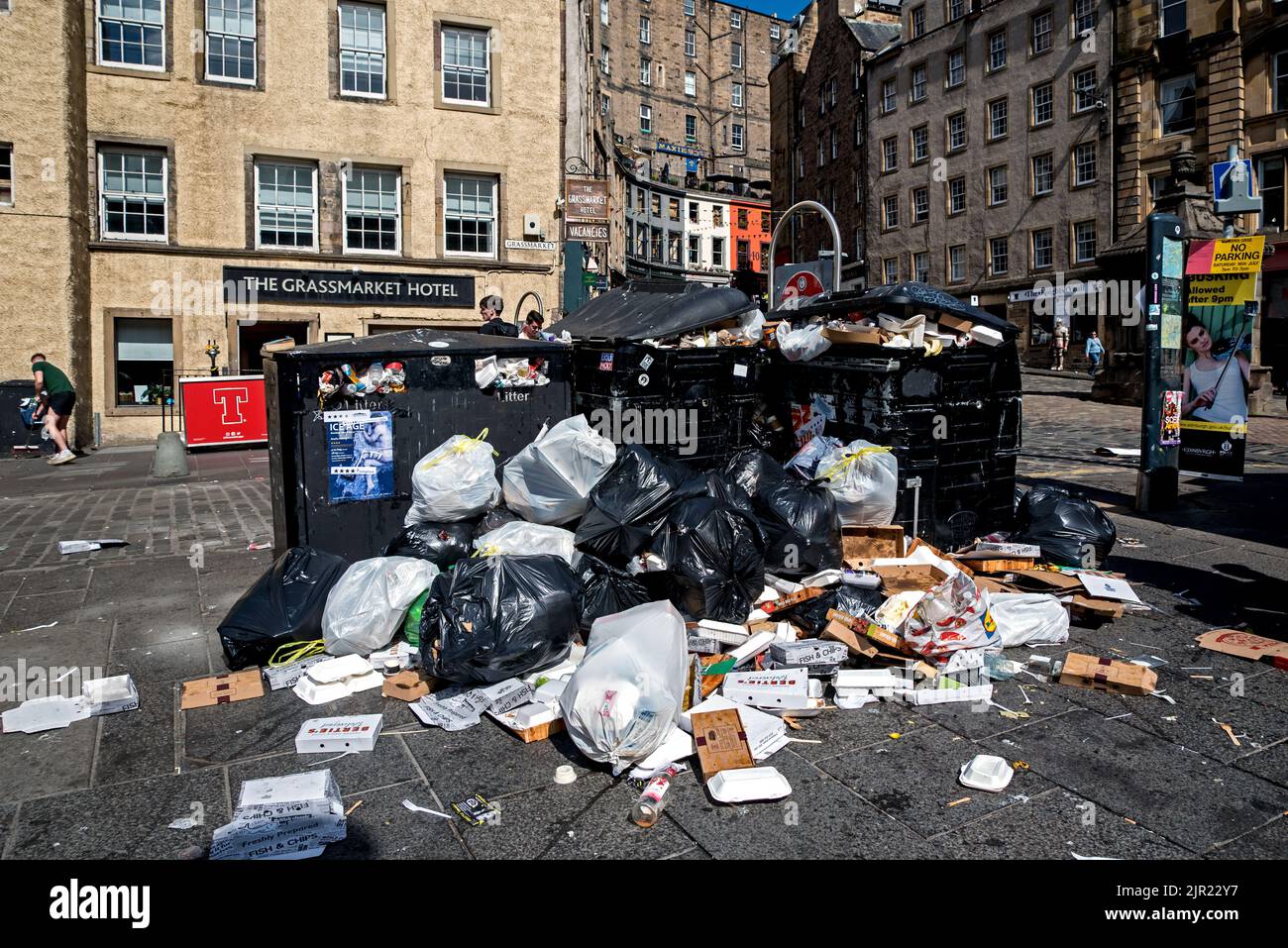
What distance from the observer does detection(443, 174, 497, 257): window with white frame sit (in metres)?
19.0

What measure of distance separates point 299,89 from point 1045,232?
27.7 meters

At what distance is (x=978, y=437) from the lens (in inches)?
234

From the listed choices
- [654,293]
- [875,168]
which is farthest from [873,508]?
[875,168]

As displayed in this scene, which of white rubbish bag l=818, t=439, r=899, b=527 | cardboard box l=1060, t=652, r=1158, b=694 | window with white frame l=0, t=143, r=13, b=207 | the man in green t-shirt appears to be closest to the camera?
cardboard box l=1060, t=652, r=1158, b=694

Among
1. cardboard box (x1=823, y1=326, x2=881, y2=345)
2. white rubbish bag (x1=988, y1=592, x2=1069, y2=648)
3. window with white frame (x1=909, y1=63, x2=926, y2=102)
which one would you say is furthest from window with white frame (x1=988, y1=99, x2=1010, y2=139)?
white rubbish bag (x1=988, y1=592, x2=1069, y2=648)

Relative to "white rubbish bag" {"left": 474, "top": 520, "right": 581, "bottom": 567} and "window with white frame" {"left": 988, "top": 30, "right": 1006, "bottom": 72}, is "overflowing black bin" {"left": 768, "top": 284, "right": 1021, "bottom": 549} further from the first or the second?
"window with white frame" {"left": 988, "top": 30, "right": 1006, "bottom": 72}

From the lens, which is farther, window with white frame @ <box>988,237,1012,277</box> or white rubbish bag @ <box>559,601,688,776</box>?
window with white frame @ <box>988,237,1012,277</box>

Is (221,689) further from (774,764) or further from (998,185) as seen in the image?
(998,185)

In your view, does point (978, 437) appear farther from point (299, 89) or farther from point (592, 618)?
point (299, 89)

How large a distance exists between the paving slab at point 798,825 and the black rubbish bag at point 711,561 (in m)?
1.31

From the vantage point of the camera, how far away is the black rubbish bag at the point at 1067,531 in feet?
18.6

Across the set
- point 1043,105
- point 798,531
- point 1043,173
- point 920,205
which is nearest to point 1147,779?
point 798,531

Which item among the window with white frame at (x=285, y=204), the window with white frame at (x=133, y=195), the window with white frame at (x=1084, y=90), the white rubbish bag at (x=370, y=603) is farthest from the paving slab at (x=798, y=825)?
the window with white frame at (x=1084, y=90)

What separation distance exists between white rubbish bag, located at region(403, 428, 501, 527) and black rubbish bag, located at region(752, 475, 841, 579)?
162 centimetres
